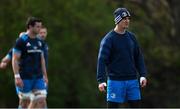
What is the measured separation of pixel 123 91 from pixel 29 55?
10.7 feet

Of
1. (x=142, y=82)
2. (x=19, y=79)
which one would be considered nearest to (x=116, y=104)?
(x=142, y=82)

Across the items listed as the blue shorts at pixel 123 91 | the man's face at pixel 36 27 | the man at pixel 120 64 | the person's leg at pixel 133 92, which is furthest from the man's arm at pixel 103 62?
the man's face at pixel 36 27

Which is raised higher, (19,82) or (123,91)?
(19,82)

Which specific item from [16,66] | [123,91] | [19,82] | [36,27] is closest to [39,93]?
[19,82]

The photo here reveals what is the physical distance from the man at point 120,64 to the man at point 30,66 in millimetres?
2867

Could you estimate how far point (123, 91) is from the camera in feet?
35.8

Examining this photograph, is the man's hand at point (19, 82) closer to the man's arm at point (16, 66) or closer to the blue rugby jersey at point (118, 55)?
the man's arm at point (16, 66)

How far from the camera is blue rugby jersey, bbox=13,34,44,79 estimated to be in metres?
13.5

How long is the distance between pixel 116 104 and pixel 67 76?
19.4 meters

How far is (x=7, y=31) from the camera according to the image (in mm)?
28766

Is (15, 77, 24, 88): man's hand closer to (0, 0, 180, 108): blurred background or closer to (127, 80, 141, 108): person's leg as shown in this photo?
(127, 80, 141, 108): person's leg

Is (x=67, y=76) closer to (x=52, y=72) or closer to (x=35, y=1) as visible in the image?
(x=52, y=72)

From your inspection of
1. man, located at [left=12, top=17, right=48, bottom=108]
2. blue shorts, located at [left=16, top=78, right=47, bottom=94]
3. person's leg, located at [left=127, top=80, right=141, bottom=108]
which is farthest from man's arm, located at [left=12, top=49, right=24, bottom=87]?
person's leg, located at [left=127, top=80, right=141, bottom=108]

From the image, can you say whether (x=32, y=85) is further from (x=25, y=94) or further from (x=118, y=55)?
(x=118, y=55)
